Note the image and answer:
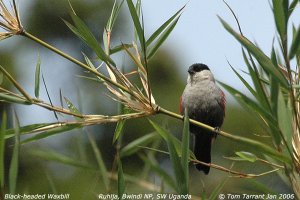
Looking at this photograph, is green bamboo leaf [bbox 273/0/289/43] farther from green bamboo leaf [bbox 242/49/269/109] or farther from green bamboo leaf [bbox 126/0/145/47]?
green bamboo leaf [bbox 126/0/145/47]

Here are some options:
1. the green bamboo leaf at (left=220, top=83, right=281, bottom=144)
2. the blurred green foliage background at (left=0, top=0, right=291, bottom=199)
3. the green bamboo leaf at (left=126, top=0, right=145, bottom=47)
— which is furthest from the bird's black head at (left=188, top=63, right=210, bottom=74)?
the blurred green foliage background at (left=0, top=0, right=291, bottom=199)

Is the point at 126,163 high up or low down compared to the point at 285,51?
down

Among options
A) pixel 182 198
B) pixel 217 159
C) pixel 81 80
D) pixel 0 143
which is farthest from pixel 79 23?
pixel 81 80

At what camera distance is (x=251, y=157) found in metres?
2.81

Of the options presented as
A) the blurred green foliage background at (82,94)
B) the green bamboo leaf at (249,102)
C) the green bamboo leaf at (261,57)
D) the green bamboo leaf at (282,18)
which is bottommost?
the blurred green foliage background at (82,94)

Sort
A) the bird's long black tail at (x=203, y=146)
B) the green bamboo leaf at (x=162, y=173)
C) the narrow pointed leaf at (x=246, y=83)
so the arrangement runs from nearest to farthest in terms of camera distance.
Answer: the green bamboo leaf at (x=162, y=173)
the narrow pointed leaf at (x=246, y=83)
the bird's long black tail at (x=203, y=146)

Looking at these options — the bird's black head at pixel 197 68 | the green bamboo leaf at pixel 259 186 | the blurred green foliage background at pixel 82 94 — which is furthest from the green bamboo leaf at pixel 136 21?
the blurred green foliage background at pixel 82 94

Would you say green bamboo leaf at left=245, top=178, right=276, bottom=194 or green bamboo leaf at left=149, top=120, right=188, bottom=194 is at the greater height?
green bamboo leaf at left=149, top=120, right=188, bottom=194

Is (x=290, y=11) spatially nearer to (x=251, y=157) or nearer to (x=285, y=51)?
(x=285, y=51)

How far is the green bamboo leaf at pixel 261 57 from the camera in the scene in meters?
2.24

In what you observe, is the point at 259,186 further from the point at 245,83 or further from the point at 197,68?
the point at 197,68

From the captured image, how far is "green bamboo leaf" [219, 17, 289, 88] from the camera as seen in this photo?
2239 millimetres

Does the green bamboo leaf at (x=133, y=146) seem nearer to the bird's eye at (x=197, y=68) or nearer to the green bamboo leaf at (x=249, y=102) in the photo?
the green bamboo leaf at (x=249, y=102)

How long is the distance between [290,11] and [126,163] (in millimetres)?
10538
